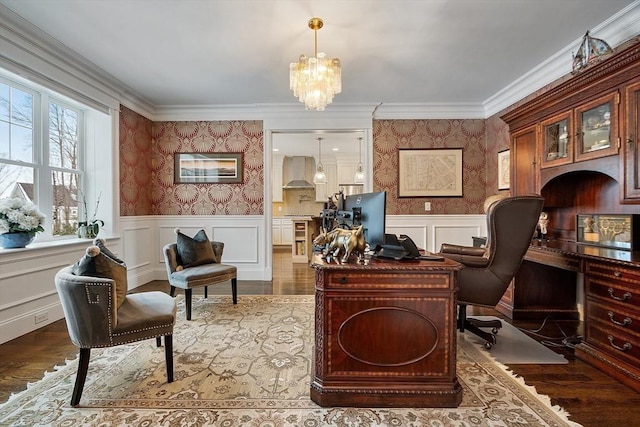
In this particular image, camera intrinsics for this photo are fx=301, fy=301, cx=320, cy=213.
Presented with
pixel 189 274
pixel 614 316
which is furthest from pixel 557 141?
pixel 189 274

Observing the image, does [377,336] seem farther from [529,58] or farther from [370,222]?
[529,58]

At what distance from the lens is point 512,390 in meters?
1.89

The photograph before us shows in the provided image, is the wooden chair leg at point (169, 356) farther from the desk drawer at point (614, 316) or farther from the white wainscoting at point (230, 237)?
the desk drawer at point (614, 316)

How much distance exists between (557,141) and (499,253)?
137 centimetres

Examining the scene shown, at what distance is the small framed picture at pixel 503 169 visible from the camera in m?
4.07

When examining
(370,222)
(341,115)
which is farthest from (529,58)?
(370,222)

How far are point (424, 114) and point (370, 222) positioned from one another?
3369mm

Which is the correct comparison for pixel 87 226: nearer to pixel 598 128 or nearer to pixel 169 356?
pixel 169 356

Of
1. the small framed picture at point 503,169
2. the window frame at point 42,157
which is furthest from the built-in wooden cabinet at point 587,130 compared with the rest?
the window frame at point 42,157

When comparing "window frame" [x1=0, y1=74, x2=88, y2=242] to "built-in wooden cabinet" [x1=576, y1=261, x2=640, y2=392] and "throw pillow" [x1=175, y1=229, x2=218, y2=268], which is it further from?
"built-in wooden cabinet" [x1=576, y1=261, x2=640, y2=392]

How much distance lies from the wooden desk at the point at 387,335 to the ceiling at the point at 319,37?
2.07 metres

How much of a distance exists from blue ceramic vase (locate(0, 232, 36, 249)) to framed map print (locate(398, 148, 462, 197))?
173 inches

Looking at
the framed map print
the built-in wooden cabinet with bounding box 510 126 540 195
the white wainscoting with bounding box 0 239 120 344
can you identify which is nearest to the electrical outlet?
the white wainscoting with bounding box 0 239 120 344

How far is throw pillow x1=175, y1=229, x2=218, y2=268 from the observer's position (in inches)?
131
